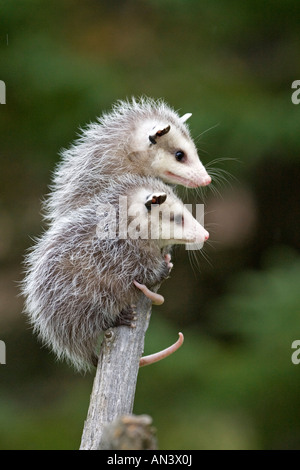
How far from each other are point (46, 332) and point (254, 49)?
153 inches

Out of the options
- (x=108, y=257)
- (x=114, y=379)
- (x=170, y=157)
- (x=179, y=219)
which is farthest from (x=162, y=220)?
(x=114, y=379)

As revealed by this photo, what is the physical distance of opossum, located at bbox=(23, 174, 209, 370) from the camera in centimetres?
295

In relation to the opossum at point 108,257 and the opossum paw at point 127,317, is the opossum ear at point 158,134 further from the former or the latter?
the opossum paw at point 127,317

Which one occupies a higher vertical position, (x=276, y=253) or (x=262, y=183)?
(x=262, y=183)

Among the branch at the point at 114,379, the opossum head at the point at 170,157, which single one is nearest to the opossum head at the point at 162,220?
the opossum head at the point at 170,157

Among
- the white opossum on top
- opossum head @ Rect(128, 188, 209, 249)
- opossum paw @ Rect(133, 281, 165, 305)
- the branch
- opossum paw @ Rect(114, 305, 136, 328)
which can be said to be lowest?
the branch

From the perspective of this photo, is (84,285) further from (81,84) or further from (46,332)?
(81,84)

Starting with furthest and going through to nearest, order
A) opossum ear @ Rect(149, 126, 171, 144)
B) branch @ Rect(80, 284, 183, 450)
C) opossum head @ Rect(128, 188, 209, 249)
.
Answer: opossum ear @ Rect(149, 126, 171, 144), opossum head @ Rect(128, 188, 209, 249), branch @ Rect(80, 284, 183, 450)

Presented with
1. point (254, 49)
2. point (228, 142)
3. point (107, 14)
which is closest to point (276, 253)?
point (228, 142)

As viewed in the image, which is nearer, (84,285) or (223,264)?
(84,285)

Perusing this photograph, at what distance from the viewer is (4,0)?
19.2 feet

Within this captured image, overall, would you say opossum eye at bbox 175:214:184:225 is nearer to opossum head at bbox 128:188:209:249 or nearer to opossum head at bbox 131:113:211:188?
opossum head at bbox 128:188:209:249

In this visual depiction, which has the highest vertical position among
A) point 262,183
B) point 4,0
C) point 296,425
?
point 4,0

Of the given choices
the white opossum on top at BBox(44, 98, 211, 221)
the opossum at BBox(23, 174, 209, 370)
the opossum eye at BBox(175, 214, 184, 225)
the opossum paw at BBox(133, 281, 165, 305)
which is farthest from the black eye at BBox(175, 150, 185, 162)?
the opossum paw at BBox(133, 281, 165, 305)
